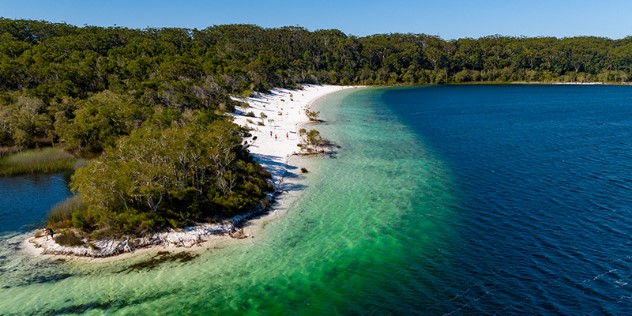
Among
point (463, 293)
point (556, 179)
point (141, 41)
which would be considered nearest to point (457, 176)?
point (556, 179)

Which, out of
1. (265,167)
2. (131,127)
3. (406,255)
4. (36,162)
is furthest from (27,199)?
(406,255)

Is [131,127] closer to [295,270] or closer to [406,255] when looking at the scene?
[295,270]

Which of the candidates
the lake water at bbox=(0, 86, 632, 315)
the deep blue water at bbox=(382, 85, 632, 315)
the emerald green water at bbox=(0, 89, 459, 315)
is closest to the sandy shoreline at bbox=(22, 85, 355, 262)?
the emerald green water at bbox=(0, 89, 459, 315)

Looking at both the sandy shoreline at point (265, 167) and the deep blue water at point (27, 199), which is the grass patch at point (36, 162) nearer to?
the deep blue water at point (27, 199)

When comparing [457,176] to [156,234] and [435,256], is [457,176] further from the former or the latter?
[156,234]

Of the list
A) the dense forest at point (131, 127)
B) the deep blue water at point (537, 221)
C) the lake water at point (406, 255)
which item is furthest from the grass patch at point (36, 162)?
the deep blue water at point (537, 221)

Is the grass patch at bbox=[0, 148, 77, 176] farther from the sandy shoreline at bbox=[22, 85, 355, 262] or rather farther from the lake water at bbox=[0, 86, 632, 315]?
the sandy shoreline at bbox=[22, 85, 355, 262]
